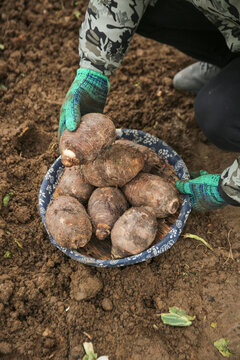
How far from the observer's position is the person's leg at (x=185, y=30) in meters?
2.51

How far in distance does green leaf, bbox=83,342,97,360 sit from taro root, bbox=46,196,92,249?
0.67 metres

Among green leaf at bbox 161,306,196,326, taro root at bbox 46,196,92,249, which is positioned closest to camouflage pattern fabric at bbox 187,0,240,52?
taro root at bbox 46,196,92,249

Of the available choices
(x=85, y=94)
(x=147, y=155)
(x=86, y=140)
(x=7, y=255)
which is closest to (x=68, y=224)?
(x=86, y=140)

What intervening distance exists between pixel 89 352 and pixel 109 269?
0.58 meters

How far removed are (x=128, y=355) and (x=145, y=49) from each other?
127 inches

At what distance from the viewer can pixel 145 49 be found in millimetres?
3818

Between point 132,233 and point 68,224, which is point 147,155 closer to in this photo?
point 132,233

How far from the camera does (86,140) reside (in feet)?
6.41

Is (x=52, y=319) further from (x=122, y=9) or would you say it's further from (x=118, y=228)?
(x=122, y=9)

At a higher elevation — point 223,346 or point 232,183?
point 232,183

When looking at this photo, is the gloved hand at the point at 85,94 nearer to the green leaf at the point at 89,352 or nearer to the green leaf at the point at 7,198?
the green leaf at the point at 7,198

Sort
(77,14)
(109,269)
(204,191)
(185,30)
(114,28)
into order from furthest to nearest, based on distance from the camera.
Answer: (77,14), (185,30), (109,269), (204,191), (114,28)

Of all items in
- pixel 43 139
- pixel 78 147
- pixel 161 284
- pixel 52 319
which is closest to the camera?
pixel 78 147

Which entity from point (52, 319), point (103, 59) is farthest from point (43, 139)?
point (52, 319)
